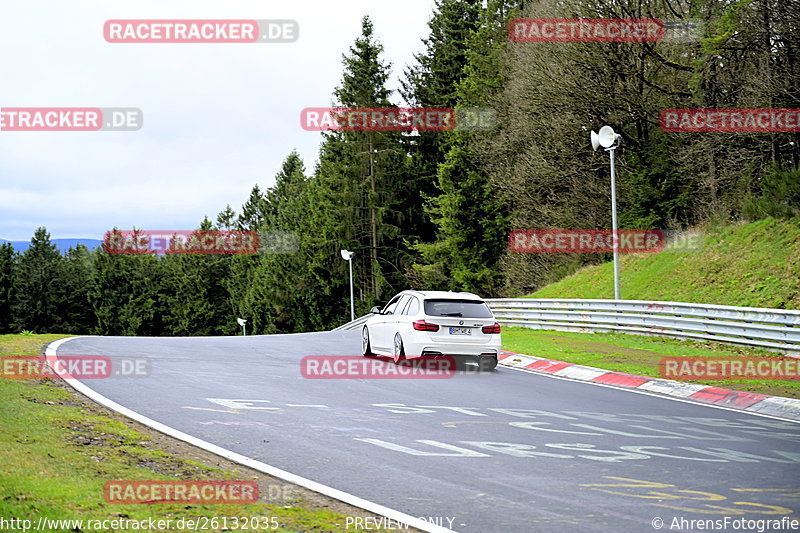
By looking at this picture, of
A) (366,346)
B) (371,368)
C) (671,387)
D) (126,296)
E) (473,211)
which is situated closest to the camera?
(671,387)

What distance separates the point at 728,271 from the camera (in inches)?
1084

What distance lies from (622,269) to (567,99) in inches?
365

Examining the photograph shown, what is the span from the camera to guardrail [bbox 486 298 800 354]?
18.4m

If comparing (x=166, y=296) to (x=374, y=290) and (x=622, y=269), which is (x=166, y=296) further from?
(x=622, y=269)

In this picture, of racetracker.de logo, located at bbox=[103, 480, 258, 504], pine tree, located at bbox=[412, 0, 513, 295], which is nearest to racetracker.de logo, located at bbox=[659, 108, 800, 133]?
pine tree, located at bbox=[412, 0, 513, 295]

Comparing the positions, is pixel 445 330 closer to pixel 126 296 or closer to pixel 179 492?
pixel 179 492

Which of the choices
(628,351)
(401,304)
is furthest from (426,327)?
(628,351)

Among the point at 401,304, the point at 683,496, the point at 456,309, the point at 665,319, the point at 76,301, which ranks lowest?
the point at 683,496

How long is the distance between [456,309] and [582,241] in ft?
95.1

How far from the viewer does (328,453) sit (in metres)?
8.30

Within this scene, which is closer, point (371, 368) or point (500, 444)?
point (500, 444)

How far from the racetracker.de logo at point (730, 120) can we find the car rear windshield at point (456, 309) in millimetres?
18977

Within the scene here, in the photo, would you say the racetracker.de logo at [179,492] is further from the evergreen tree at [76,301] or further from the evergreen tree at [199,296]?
the evergreen tree at [76,301]

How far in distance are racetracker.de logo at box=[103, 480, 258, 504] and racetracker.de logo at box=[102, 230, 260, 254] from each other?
102813 millimetres
